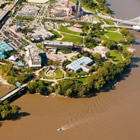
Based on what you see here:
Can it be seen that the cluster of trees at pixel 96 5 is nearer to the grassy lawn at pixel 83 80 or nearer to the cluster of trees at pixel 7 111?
the grassy lawn at pixel 83 80

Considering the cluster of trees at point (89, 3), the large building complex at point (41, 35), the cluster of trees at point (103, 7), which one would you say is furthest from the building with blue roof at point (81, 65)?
the cluster of trees at point (89, 3)

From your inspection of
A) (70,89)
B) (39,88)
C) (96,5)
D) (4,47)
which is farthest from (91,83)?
(96,5)

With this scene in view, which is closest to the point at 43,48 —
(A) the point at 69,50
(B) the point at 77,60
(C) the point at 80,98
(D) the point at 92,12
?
(A) the point at 69,50

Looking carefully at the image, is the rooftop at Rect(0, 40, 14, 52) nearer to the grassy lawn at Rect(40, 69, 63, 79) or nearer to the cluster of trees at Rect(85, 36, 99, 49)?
the grassy lawn at Rect(40, 69, 63, 79)

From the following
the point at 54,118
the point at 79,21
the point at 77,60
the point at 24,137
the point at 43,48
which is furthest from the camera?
the point at 79,21

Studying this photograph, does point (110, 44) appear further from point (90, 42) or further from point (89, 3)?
point (89, 3)

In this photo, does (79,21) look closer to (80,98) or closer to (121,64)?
(121,64)
